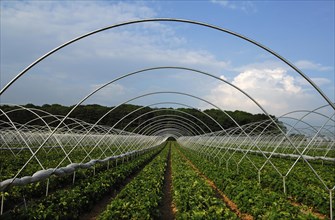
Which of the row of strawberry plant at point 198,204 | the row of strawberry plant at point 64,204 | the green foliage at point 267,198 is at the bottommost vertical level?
the row of strawberry plant at point 64,204

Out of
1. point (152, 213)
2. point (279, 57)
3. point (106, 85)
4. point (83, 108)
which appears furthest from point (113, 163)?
point (83, 108)

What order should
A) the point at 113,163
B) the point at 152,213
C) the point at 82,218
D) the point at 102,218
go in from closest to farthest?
the point at 102,218 → the point at 152,213 → the point at 82,218 → the point at 113,163

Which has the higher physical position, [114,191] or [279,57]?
[279,57]

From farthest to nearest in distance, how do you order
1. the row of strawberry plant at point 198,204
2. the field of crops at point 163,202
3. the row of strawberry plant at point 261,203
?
the field of crops at point 163,202 → the row of strawberry plant at point 198,204 → the row of strawberry plant at point 261,203

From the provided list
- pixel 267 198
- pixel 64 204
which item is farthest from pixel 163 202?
pixel 64 204

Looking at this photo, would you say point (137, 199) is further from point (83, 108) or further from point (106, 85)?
point (83, 108)

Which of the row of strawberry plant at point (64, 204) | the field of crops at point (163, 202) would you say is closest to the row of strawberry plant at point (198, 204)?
the field of crops at point (163, 202)

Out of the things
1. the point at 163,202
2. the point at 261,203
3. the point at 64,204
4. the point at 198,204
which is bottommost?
the point at 163,202

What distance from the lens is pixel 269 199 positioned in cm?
798

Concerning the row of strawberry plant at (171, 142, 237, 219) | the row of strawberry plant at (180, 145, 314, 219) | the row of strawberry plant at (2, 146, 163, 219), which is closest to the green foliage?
the row of strawberry plant at (180, 145, 314, 219)

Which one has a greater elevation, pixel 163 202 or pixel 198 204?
pixel 198 204

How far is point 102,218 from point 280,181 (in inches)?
278

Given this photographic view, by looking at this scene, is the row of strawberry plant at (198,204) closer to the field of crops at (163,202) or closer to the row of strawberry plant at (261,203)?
the field of crops at (163,202)

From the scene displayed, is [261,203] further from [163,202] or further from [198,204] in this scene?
[163,202]
